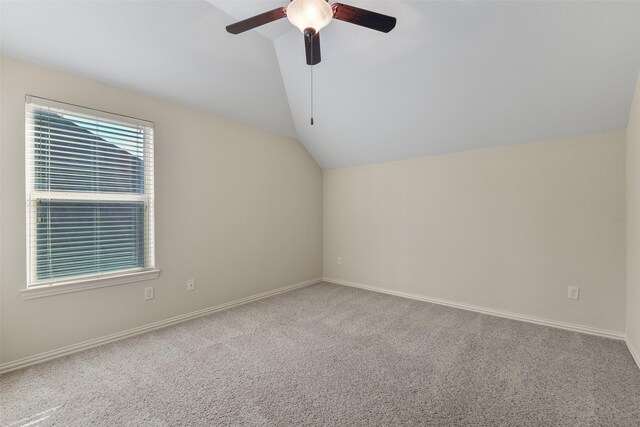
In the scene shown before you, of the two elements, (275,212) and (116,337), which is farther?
(275,212)

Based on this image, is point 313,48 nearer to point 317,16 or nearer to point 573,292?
point 317,16

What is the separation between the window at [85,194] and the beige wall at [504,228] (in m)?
2.65

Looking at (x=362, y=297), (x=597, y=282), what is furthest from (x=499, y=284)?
(x=362, y=297)

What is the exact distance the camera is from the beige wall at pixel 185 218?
1.99 meters

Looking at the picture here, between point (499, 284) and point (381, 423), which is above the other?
point (499, 284)

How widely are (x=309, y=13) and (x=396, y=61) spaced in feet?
4.20

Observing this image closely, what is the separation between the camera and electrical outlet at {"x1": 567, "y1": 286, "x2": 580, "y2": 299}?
8.61ft

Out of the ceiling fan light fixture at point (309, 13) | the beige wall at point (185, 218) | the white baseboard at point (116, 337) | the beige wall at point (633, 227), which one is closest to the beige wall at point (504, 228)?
the beige wall at point (633, 227)

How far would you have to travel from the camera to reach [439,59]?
2.37 metres

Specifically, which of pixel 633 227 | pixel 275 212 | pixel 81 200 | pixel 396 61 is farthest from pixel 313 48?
pixel 633 227

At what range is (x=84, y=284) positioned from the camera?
89.2 inches

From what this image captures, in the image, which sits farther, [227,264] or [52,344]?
[227,264]

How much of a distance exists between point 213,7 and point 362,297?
10.9ft

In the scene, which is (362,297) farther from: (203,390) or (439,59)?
(439,59)
